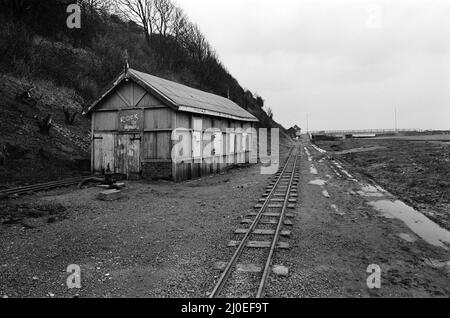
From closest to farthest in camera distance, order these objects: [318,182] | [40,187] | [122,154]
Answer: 1. [40,187]
2. [318,182]
3. [122,154]

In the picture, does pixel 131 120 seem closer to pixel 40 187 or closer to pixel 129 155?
pixel 129 155

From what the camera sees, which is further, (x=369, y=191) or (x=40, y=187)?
(x=369, y=191)

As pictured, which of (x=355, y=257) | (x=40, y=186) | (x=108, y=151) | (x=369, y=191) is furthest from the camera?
(x=108, y=151)

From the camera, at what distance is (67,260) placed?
6395 mm

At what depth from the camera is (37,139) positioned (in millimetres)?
16328

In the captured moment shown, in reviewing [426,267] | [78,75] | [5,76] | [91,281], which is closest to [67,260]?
[91,281]

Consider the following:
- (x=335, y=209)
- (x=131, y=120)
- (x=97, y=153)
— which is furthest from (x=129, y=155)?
(x=335, y=209)

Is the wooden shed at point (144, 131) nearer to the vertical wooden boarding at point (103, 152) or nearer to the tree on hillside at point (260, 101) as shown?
the vertical wooden boarding at point (103, 152)

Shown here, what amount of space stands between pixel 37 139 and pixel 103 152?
10.2ft

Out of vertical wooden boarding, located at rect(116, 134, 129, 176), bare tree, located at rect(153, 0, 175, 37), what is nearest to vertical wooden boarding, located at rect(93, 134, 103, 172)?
vertical wooden boarding, located at rect(116, 134, 129, 176)

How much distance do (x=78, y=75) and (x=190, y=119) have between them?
1308cm

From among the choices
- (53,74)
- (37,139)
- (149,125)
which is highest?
(53,74)
